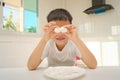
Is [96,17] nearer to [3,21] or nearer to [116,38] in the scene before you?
[116,38]

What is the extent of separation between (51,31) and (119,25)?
58.0 inches

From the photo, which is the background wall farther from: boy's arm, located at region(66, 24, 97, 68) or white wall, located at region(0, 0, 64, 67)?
boy's arm, located at region(66, 24, 97, 68)

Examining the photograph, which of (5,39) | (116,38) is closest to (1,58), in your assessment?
(5,39)

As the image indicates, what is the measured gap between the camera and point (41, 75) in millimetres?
608

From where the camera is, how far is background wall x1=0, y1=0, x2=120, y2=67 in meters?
1.44

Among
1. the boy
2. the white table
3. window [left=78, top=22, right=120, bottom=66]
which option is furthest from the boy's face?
window [left=78, top=22, right=120, bottom=66]

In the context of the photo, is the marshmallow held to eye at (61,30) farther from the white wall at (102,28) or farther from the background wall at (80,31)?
the white wall at (102,28)

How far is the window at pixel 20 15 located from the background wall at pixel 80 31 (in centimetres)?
9

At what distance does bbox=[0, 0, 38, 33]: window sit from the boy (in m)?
0.99

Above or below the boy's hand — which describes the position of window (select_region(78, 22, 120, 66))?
below

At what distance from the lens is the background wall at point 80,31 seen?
1.44 metres

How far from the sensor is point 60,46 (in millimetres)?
1072

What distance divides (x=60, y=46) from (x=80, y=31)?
4.74 feet

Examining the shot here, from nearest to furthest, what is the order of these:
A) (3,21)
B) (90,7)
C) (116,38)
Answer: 1. (3,21)
2. (116,38)
3. (90,7)
